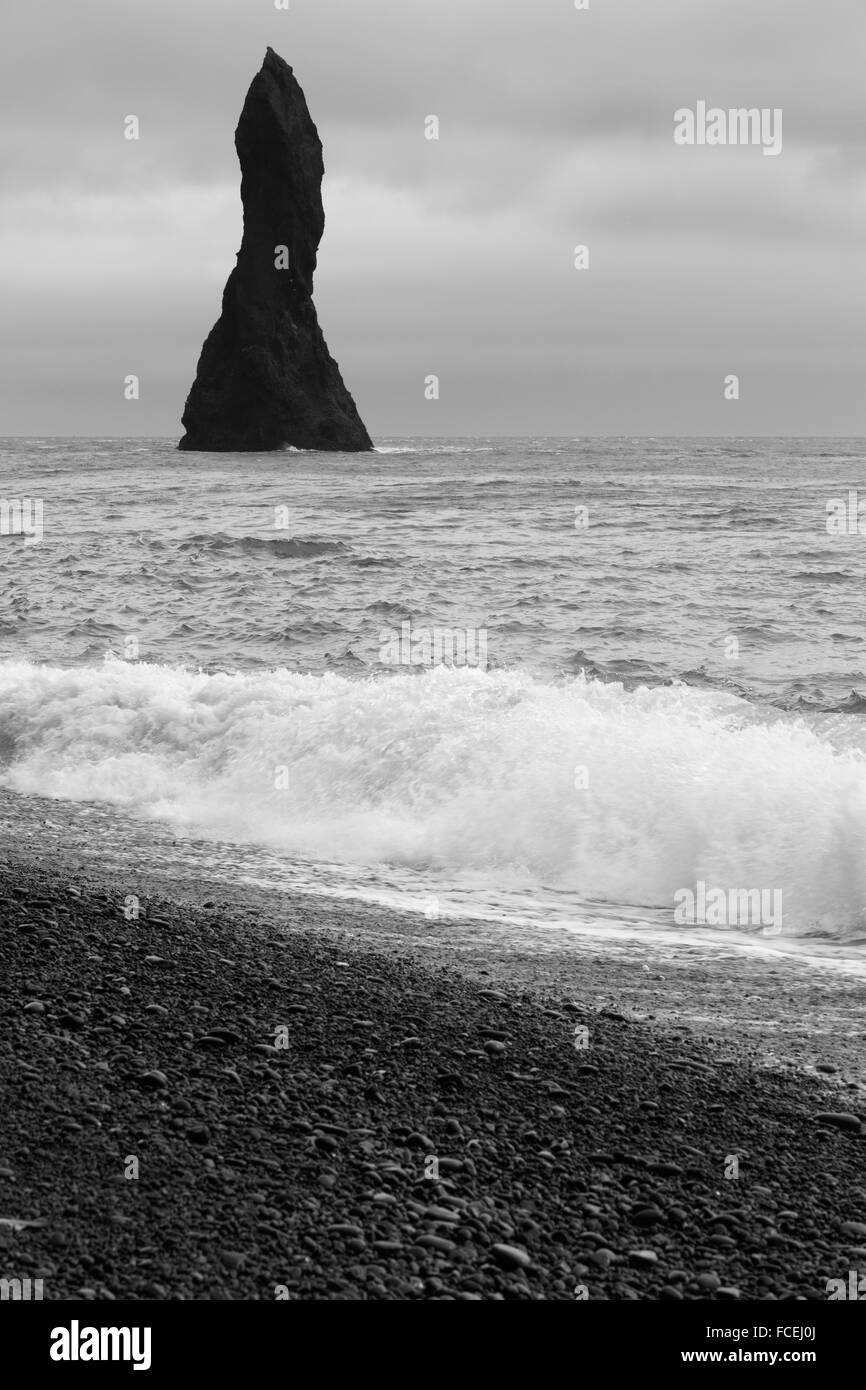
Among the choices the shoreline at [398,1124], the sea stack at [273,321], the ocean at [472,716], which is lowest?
the shoreline at [398,1124]

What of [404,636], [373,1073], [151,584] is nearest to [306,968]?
[373,1073]

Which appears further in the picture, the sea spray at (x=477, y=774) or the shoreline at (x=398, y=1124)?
the sea spray at (x=477, y=774)

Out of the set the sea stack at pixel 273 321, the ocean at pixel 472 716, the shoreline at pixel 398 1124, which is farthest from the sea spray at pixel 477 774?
the sea stack at pixel 273 321

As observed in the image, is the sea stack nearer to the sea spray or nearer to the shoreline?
the sea spray

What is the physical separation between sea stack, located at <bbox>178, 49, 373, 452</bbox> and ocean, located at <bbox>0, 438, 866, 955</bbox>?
64.0 m

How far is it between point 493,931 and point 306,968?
1716 millimetres

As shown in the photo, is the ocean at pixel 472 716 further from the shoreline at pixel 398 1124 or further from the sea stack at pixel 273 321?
the sea stack at pixel 273 321

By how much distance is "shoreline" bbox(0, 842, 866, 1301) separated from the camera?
12.4 feet

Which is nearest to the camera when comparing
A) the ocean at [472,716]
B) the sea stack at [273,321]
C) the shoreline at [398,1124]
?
the shoreline at [398,1124]

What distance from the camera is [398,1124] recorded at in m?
4.64

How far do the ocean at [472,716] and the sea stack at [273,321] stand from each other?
63960 millimetres

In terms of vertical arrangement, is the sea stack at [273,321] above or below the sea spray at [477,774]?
above

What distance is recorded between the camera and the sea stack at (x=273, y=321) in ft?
297
